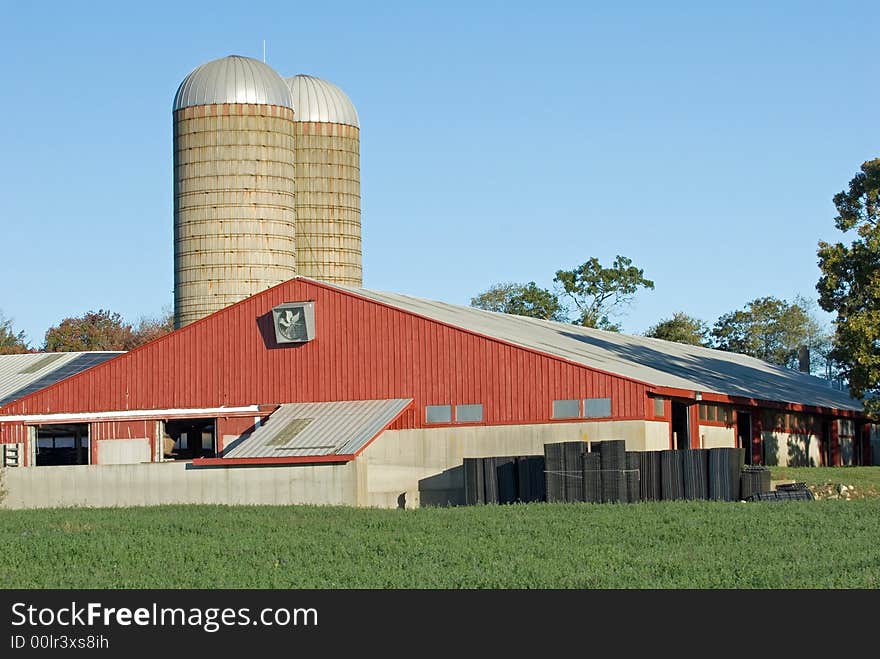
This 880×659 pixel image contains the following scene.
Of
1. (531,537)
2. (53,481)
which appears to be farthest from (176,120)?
(531,537)

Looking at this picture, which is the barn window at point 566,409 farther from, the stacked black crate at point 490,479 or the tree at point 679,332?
the tree at point 679,332

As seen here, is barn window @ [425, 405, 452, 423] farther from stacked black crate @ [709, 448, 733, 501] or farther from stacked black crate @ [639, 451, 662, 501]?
stacked black crate @ [709, 448, 733, 501]

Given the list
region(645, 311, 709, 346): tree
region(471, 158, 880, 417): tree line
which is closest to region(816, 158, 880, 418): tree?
region(471, 158, 880, 417): tree line

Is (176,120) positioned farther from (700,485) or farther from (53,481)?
(700,485)

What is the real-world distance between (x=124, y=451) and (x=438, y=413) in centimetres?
1137

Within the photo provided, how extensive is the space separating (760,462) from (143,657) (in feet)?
123

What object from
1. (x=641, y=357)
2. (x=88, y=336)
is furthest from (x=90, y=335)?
(x=641, y=357)

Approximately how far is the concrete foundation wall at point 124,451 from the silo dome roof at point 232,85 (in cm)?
2064

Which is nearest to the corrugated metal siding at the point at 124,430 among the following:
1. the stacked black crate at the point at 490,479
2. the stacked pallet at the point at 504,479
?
the stacked pallet at the point at 504,479

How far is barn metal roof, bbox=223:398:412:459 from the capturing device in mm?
41156

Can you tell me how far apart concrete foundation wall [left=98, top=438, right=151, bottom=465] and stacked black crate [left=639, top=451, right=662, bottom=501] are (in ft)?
62.0

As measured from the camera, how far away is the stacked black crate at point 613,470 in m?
35.9

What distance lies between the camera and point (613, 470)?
36062mm

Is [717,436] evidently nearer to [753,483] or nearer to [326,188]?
[753,483]
